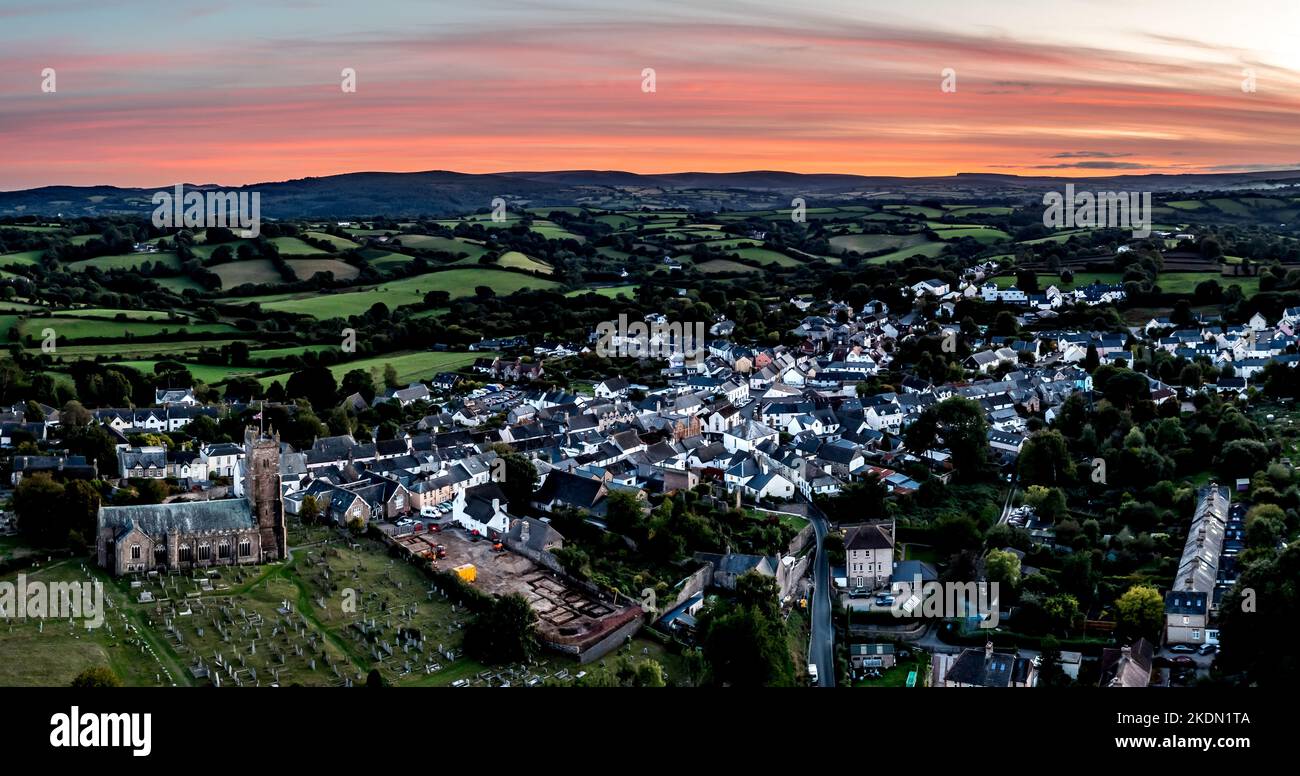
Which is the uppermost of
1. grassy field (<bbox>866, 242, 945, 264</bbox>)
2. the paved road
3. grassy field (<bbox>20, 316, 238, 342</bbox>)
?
grassy field (<bbox>866, 242, 945, 264</bbox>)

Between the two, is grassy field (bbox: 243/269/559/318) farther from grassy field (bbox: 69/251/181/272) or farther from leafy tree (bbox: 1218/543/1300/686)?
leafy tree (bbox: 1218/543/1300/686)

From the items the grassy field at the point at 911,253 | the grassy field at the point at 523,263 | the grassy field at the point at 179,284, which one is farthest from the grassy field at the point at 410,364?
the grassy field at the point at 911,253

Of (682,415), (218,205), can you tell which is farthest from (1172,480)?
(218,205)

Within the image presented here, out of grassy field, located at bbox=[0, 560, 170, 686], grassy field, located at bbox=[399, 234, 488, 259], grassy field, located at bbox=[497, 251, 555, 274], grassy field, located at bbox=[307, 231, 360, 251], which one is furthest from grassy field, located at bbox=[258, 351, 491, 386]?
grassy field, located at bbox=[399, 234, 488, 259]

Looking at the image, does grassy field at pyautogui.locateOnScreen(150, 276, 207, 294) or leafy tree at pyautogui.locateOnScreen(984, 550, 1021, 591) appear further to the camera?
grassy field at pyautogui.locateOnScreen(150, 276, 207, 294)

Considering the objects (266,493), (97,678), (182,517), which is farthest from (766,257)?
(97,678)

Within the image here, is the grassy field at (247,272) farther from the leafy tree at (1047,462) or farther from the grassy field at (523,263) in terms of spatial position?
the leafy tree at (1047,462)

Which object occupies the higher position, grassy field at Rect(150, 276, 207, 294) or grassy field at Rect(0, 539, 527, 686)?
grassy field at Rect(150, 276, 207, 294)
